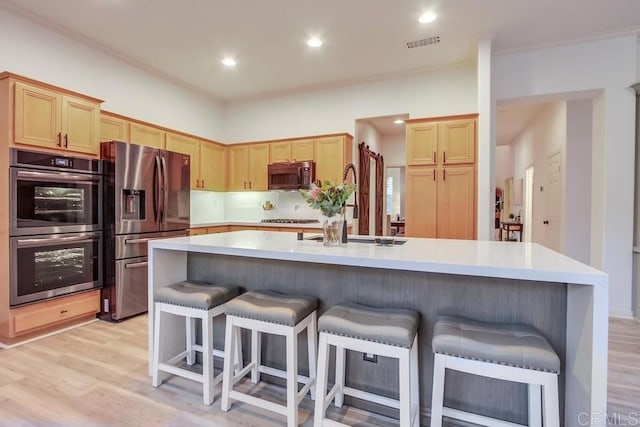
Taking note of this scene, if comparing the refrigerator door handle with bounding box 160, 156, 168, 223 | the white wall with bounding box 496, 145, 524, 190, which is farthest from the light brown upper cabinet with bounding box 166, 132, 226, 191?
the white wall with bounding box 496, 145, 524, 190

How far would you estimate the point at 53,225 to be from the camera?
2973 mm

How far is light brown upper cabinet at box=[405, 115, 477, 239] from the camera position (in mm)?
3963

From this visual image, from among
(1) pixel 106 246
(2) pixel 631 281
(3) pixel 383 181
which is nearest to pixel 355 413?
(1) pixel 106 246

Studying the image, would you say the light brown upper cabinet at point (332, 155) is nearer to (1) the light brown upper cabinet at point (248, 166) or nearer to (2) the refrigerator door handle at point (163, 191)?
(1) the light brown upper cabinet at point (248, 166)

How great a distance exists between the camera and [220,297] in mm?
2025

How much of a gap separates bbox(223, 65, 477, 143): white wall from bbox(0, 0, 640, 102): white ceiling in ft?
0.80

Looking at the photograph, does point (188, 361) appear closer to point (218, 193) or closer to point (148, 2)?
point (148, 2)

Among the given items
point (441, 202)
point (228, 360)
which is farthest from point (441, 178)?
point (228, 360)

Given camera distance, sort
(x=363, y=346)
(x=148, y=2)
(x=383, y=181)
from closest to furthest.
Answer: (x=363, y=346) < (x=148, y=2) < (x=383, y=181)

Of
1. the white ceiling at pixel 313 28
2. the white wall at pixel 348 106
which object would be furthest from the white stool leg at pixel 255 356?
the white wall at pixel 348 106

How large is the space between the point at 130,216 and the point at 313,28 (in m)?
Answer: 2.78

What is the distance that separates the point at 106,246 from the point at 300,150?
2.86 m

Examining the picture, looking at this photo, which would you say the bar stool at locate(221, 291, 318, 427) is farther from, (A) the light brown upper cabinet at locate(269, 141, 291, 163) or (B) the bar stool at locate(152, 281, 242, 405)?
(A) the light brown upper cabinet at locate(269, 141, 291, 163)

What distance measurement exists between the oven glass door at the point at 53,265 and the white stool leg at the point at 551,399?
3.69 meters
